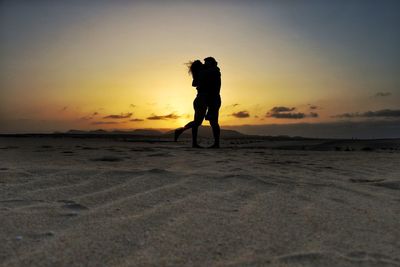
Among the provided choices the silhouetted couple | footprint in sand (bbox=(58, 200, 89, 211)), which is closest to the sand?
footprint in sand (bbox=(58, 200, 89, 211))

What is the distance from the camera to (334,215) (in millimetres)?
2225

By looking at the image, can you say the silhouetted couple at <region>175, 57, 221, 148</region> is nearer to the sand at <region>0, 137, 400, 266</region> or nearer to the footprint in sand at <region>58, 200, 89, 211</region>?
the sand at <region>0, 137, 400, 266</region>

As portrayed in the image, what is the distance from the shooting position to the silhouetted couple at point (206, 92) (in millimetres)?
8031

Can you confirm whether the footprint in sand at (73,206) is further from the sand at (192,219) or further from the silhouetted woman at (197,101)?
the silhouetted woman at (197,101)

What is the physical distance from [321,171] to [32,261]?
10.3 ft

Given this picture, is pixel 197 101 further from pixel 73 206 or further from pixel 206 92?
pixel 73 206

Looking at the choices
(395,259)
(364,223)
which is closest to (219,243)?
(395,259)

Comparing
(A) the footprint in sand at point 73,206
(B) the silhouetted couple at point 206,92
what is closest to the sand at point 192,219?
(A) the footprint in sand at point 73,206

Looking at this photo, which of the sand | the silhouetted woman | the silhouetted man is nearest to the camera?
the sand

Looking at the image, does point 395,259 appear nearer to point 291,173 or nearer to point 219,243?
point 219,243

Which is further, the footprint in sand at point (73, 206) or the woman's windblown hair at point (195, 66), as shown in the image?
the woman's windblown hair at point (195, 66)

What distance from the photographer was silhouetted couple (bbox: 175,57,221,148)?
803 centimetres

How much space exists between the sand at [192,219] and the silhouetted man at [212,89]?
4850 millimetres

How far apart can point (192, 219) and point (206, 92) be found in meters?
6.22
